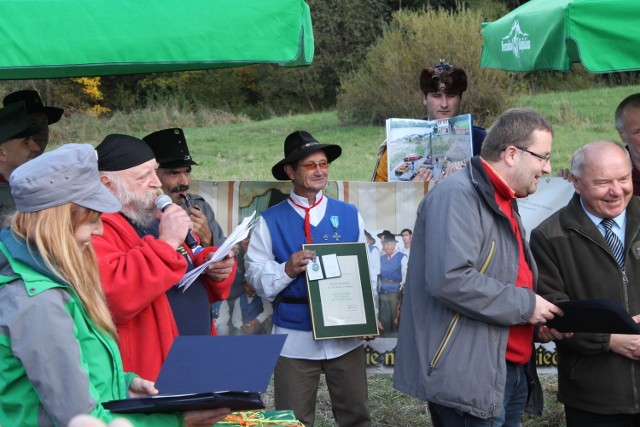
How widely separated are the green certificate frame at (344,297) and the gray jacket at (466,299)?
40.5 inches

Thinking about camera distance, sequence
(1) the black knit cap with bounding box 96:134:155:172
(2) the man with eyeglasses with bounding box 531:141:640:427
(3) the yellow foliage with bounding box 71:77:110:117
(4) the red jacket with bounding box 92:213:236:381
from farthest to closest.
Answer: (3) the yellow foliage with bounding box 71:77:110:117 → (2) the man with eyeglasses with bounding box 531:141:640:427 → (1) the black knit cap with bounding box 96:134:155:172 → (4) the red jacket with bounding box 92:213:236:381

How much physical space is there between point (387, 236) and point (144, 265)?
2.50 m

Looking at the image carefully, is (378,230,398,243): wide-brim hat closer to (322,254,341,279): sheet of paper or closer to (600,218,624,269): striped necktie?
(322,254,341,279): sheet of paper

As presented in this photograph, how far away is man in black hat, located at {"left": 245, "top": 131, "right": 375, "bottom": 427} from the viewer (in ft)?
15.8

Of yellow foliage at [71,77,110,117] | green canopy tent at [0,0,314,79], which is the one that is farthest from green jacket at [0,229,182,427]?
yellow foliage at [71,77,110,117]

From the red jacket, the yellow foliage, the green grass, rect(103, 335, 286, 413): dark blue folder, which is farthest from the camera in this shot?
the yellow foliage

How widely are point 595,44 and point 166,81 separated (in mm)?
25642

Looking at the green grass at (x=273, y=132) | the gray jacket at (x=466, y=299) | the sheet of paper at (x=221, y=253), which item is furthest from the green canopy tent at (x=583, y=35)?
the green grass at (x=273, y=132)

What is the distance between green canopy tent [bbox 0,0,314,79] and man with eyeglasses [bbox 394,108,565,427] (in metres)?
0.95

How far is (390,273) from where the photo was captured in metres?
5.55

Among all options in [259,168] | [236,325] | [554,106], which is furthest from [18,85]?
[236,325]

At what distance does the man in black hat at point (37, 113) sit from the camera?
511 cm

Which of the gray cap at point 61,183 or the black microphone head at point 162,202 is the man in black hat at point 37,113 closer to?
the black microphone head at point 162,202

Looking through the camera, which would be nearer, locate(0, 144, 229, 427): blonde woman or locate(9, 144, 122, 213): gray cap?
locate(0, 144, 229, 427): blonde woman
